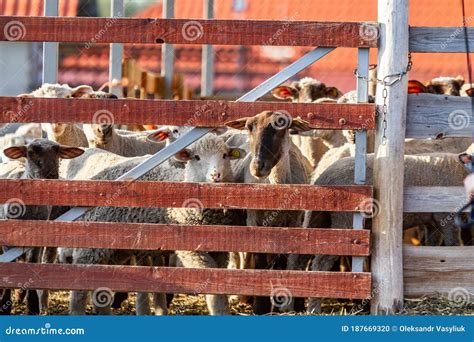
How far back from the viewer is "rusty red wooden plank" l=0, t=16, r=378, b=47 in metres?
6.49

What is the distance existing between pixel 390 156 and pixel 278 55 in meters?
10.1

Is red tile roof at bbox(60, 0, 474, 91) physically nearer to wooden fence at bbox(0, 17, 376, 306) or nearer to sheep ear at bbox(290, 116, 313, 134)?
sheep ear at bbox(290, 116, 313, 134)

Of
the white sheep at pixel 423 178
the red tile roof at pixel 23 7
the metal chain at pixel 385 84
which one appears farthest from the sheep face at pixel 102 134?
the red tile roof at pixel 23 7

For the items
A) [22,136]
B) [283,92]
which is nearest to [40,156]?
[22,136]

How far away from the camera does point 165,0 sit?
11.5m

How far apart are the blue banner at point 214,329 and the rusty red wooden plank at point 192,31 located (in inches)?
70.0

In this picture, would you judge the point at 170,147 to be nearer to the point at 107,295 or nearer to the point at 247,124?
the point at 247,124

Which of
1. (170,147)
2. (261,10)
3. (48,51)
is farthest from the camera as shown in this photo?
(261,10)

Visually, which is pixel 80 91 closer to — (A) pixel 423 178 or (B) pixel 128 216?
(B) pixel 128 216

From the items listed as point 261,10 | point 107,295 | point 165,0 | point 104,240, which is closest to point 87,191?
point 104,240

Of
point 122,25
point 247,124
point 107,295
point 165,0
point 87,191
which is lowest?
point 107,295

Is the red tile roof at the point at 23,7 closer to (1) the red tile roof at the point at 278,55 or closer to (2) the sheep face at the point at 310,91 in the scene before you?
(1) the red tile roof at the point at 278,55

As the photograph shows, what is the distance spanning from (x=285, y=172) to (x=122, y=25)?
1780mm

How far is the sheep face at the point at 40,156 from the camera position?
7.50 m
